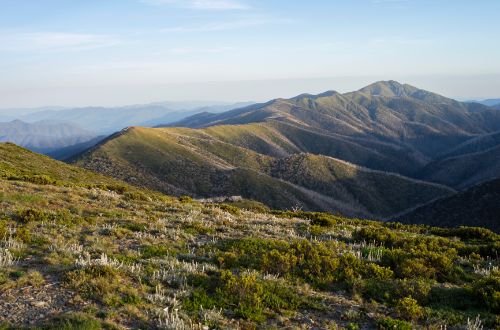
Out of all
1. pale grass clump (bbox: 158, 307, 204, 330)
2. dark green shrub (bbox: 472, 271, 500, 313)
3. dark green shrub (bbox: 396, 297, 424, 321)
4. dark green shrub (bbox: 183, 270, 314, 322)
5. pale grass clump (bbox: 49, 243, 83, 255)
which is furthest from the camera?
pale grass clump (bbox: 49, 243, 83, 255)

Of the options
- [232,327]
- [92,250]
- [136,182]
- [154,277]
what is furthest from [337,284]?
[136,182]

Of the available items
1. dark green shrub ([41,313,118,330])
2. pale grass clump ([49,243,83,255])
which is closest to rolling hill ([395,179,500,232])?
pale grass clump ([49,243,83,255])

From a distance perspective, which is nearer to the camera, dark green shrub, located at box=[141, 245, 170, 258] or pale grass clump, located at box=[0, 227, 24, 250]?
pale grass clump, located at box=[0, 227, 24, 250]

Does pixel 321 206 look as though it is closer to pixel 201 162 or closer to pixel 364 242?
pixel 201 162

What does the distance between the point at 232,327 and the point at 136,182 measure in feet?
480

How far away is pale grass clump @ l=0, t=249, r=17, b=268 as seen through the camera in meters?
11.4

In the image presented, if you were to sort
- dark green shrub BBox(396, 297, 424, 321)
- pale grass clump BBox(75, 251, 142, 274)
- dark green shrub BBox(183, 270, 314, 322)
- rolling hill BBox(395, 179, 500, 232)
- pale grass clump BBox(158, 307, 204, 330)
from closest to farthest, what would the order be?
Result: pale grass clump BBox(158, 307, 204, 330) < dark green shrub BBox(183, 270, 314, 322) < dark green shrub BBox(396, 297, 424, 321) < pale grass clump BBox(75, 251, 142, 274) < rolling hill BBox(395, 179, 500, 232)

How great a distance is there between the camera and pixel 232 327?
8875mm

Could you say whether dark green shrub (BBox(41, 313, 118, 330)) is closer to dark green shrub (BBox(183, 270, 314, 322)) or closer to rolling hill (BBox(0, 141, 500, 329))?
rolling hill (BBox(0, 141, 500, 329))

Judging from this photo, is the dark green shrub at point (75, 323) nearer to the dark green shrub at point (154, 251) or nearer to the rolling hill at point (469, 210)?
the dark green shrub at point (154, 251)

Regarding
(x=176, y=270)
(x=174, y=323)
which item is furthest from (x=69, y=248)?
(x=174, y=323)

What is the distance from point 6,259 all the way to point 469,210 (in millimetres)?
123195

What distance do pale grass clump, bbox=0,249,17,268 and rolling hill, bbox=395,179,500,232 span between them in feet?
354

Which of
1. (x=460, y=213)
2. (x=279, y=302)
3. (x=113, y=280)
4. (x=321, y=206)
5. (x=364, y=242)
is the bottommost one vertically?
(x=321, y=206)
